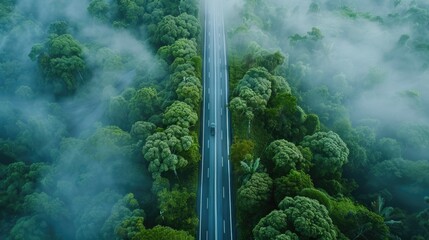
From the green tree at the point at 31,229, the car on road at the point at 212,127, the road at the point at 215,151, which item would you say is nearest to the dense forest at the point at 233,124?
the green tree at the point at 31,229

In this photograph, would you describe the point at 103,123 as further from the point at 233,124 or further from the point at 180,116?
the point at 233,124

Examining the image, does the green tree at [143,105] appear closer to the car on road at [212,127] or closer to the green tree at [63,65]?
the car on road at [212,127]

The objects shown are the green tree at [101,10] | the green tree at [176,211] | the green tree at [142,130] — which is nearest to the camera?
the green tree at [176,211]

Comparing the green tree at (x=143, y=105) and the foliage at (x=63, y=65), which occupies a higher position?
the foliage at (x=63, y=65)

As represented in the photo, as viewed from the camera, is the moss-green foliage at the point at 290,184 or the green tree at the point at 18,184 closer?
the moss-green foliage at the point at 290,184

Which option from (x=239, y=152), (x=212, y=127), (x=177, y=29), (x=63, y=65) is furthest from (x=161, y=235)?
(x=63, y=65)

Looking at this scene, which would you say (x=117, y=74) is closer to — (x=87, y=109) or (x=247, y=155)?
(x=87, y=109)
